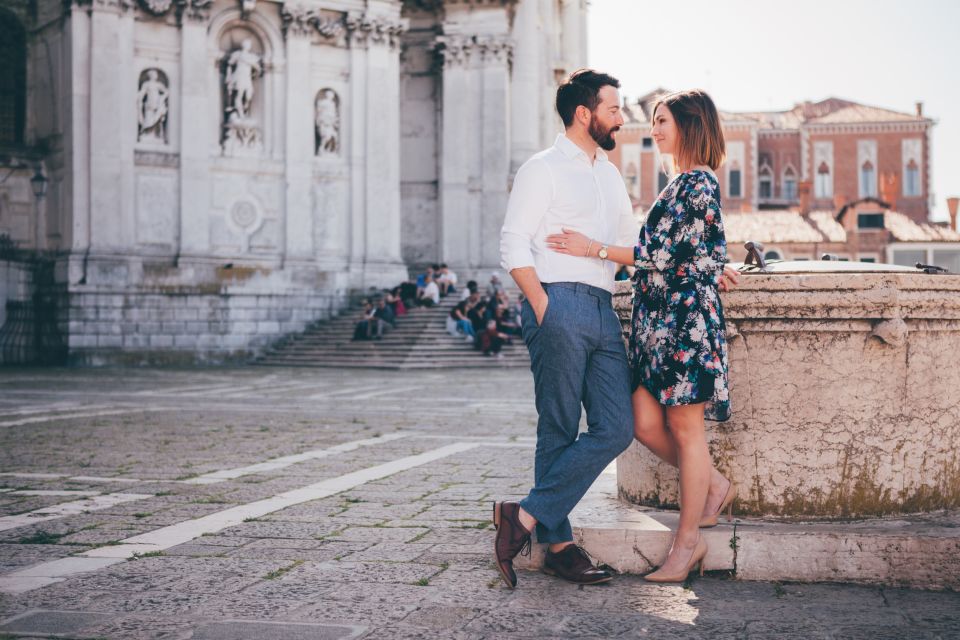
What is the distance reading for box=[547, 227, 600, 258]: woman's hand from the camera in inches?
183

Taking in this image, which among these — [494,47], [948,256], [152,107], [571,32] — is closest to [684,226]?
[152,107]

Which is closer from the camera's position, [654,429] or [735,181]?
[654,429]

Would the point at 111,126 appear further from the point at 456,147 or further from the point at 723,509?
the point at 723,509

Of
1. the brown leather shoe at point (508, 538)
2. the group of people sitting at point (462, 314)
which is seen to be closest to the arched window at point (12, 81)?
the group of people sitting at point (462, 314)

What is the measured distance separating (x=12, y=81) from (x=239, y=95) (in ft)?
19.0

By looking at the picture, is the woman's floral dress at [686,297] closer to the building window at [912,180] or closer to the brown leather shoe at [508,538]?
the brown leather shoe at [508,538]

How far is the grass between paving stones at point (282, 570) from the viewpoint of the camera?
477 cm

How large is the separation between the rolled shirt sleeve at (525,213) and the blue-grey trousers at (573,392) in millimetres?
187

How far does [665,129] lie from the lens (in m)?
4.76

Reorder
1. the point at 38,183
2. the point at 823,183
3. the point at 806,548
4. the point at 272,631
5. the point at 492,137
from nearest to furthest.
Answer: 1. the point at 272,631
2. the point at 806,548
3. the point at 38,183
4. the point at 492,137
5. the point at 823,183

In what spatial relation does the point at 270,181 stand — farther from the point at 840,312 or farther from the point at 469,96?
the point at 840,312

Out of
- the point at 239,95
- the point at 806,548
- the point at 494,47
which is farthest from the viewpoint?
the point at 494,47

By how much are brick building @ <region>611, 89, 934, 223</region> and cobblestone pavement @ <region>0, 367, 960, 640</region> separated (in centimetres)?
6425

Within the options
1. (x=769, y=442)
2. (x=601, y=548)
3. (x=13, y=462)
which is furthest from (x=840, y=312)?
(x=13, y=462)
